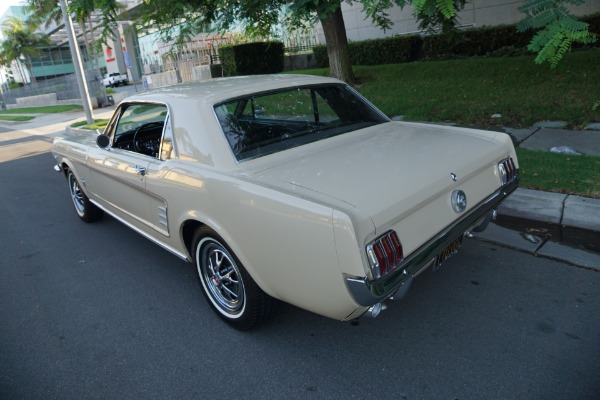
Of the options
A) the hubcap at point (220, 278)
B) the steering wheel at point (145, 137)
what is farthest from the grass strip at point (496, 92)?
the hubcap at point (220, 278)

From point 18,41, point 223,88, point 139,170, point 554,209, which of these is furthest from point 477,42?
point 18,41

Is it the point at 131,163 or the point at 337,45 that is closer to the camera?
the point at 131,163

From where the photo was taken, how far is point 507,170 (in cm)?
341

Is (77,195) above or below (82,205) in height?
above

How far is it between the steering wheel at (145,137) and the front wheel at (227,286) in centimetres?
117

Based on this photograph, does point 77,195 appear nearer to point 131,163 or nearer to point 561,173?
point 131,163

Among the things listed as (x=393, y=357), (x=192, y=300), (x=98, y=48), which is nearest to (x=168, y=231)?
(x=192, y=300)

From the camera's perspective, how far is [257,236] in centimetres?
271

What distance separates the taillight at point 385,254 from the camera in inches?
92.7

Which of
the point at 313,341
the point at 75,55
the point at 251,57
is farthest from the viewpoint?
the point at 251,57

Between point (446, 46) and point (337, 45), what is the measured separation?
17.5 ft

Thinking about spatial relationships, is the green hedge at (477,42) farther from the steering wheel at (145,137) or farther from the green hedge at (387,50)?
the steering wheel at (145,137)

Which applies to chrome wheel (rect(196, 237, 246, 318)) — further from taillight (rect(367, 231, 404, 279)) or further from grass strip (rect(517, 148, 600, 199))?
grass strip (rect(517, 148, 600, 199))

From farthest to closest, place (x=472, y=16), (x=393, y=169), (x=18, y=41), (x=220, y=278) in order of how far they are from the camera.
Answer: (x=18, y=41) → (x=472, y=16) → (x=220, y=278) → (x=393, y=169)
